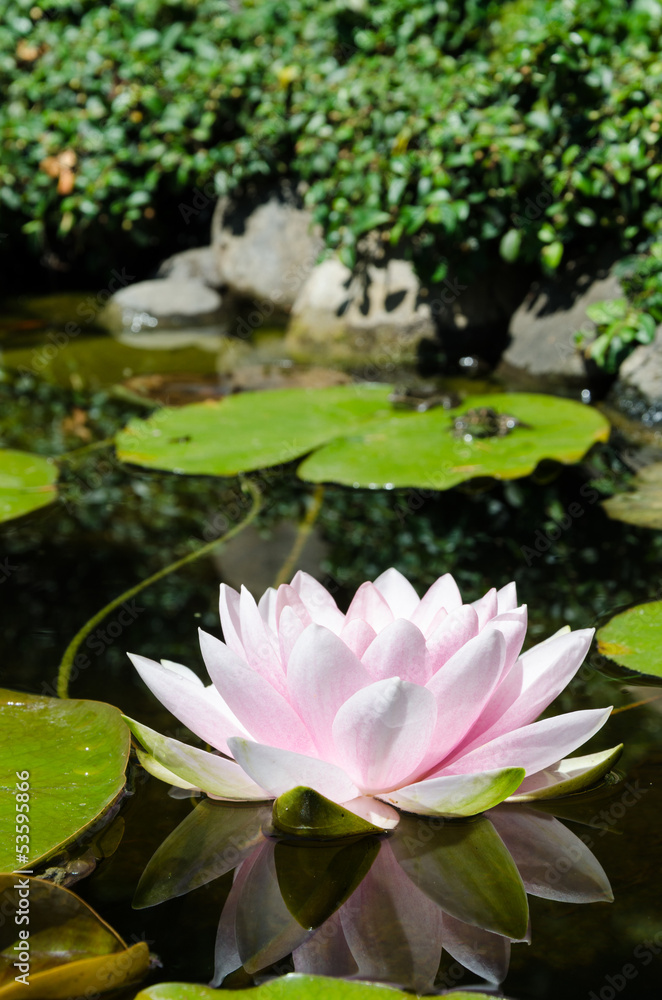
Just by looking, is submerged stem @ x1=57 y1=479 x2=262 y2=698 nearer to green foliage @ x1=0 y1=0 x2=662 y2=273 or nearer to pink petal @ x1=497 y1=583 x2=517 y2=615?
pink petal @ x1=497 y1=583 x2=517 y2=615

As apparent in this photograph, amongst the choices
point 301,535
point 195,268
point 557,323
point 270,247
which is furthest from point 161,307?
point 301,535

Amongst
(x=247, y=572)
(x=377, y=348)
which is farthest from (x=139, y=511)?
(x=377, y=348)

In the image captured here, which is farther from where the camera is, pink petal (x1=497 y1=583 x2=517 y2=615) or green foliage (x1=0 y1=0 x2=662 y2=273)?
green foliage (x1=0 y1=0 x2=662 y2=273)

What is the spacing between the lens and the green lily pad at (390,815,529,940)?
954mm

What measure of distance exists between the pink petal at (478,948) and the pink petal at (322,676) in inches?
9.4

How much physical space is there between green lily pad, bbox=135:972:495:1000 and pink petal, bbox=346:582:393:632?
1.39 feet

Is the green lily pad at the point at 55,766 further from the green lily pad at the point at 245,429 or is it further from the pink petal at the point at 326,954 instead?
the green lily pad at the point at 245,429

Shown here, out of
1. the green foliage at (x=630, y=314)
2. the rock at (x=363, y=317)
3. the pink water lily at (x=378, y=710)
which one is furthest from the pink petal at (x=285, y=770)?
the rock at (x=363, y=317)

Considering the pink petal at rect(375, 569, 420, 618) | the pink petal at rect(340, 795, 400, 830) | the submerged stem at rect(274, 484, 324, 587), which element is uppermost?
the pink petal at rect(375, 569, 420, 618)

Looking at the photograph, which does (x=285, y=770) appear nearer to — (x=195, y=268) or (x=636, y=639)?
(x=636, y=639)

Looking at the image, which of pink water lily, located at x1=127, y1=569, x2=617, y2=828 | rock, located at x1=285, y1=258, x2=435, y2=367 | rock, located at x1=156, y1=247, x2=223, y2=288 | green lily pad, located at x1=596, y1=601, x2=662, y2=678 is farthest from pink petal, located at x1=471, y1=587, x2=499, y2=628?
rock, located at x1=156, y1=247, x2=223, y2=288

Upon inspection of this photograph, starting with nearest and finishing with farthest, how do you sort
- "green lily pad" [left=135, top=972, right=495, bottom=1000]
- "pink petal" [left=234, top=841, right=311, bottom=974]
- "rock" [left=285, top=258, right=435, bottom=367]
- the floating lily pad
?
1. "green lily pad" [left=135, top=972, right=495, bottom=1000]
2. "pink petal" [left=234, top=841, right=311, bottom=974]
3. the floating lily pad
4. "rock" [left=285, top=258, right=435, bottom=367]

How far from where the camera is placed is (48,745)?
1.21 m

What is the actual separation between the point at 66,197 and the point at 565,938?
5705 millimetres
